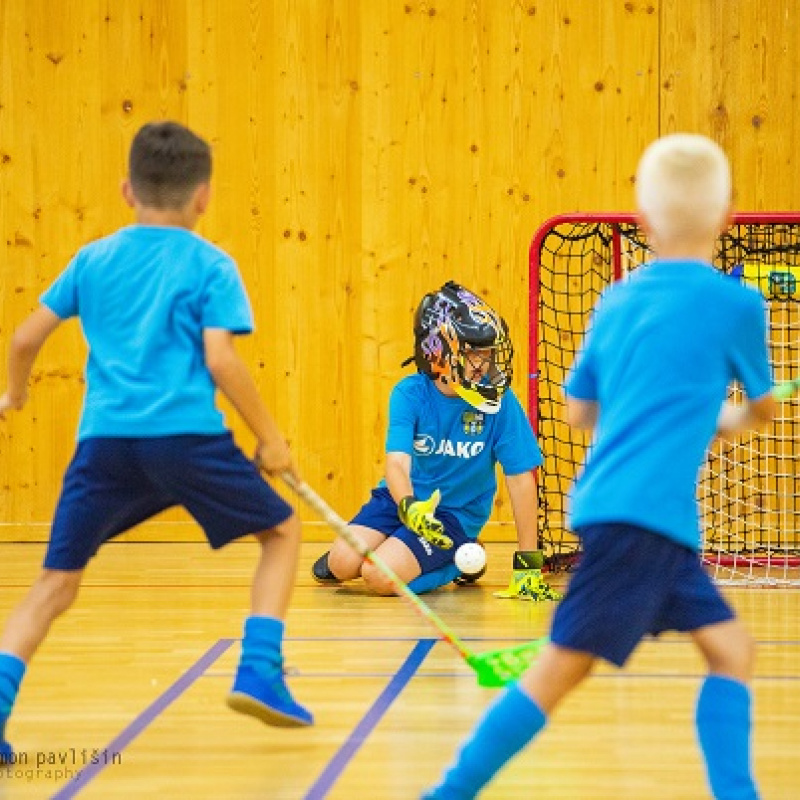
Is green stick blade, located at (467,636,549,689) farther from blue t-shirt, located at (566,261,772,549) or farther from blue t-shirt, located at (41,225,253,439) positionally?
blue t-shirt, located at (566,261,772,549)

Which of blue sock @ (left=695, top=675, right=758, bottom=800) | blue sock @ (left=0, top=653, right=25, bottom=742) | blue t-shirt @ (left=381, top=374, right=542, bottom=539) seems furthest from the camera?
blue t-shirt @ (left=381, top=374, right=542, bottom=539)

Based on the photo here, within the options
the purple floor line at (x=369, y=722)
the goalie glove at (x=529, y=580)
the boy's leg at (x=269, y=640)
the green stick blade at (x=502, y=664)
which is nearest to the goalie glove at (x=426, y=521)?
the goalie glove at (x=529, y=580)

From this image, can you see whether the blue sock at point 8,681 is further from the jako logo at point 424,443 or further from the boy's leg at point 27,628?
the jako logo at point 424,443

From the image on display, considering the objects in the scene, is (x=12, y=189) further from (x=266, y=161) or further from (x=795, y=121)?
(x=795, y=121)

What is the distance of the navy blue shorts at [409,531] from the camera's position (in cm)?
537

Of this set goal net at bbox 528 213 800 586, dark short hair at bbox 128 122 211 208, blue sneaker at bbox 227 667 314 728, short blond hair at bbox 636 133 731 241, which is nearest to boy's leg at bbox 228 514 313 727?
blue sneaker at bbox 227 667 314 728

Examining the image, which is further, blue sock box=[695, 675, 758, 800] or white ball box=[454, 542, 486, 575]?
white ball box=[454, 542, 486, 575]

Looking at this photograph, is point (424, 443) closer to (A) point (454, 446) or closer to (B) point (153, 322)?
(A) point (454, 446)

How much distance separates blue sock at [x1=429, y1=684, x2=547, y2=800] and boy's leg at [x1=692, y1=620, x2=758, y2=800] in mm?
292

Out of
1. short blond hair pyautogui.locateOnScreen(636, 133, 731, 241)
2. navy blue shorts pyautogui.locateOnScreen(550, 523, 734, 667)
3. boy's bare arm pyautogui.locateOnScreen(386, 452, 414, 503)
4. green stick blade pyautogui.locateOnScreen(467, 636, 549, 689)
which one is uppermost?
short blond hair pyautogui.locateOnScreen(636, 133, 731, 241)

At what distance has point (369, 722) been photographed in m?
3.44

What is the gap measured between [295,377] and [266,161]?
1000 mm

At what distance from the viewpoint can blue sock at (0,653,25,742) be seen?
3018mm

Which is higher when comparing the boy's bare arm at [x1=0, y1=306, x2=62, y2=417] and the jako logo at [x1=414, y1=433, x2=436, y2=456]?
the boy's bare arm at [x1=0, y1=306, x2=62, y2=417]
